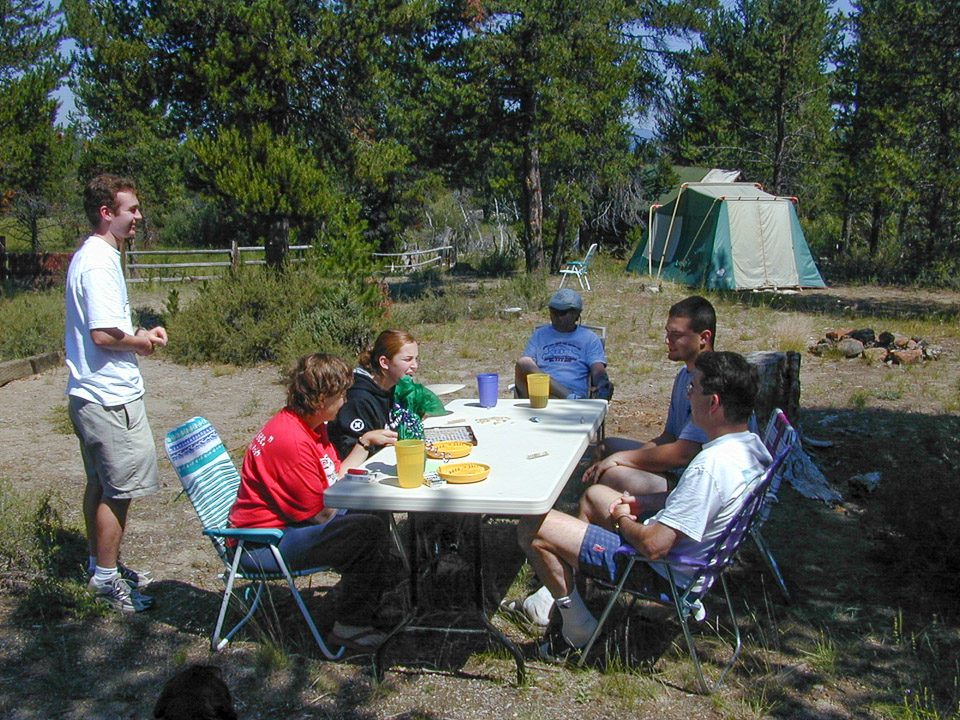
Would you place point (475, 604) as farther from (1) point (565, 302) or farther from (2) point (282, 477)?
(1) point (565, 302)

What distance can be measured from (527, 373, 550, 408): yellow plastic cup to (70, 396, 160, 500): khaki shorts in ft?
5.68

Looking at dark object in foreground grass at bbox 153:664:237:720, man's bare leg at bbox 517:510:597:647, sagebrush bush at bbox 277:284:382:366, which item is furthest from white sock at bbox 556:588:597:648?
sagebrush bush at bbox 277:284:382:366

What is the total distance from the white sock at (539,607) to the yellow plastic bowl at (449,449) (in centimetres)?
65

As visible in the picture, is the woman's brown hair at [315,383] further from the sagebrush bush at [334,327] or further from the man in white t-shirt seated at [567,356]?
the sagebrush bush at [334,327]

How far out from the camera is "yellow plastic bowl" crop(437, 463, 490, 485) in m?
2.76

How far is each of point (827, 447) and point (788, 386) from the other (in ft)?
2.15

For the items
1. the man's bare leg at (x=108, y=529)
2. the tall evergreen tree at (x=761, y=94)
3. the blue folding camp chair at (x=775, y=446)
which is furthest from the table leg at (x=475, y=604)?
the tall evergreen tree at (x=761, y=94)

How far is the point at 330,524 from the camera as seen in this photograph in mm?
2939

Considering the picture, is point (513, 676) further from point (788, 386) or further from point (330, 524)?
point (788, 386)

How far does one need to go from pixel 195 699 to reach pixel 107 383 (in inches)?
81.1

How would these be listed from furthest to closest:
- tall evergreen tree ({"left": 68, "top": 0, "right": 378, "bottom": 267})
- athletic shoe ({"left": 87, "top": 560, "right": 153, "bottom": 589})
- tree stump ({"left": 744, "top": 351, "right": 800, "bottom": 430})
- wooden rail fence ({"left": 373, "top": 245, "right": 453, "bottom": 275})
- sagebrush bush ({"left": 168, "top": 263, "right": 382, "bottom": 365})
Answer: wooden rail fence ({"left": 373, "top": 245, "right": 453, "bottom": 275})
tall evergreen tree ({"left": 68, "top": 0, "right": 378, "bottom": 267})
sagebrush bush ({"left": 168, "top": 263, "right": 382, "bottom": 365})
tree stump ({"left": 744, "top": 351, "right": 800, "bottom": 430})
athletic shoe ({"left": 87, "top": 560, "right": 153, "bottom": 589})

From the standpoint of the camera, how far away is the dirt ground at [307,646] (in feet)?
8.80

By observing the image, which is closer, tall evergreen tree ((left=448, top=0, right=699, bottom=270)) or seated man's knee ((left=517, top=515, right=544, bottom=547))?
seated man's knee ((left=517, top=515, right=544, bottom=547))

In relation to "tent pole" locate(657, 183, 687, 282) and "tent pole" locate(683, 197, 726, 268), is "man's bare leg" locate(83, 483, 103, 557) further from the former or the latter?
"tent pole" locate(657, 183, 687, 282)
